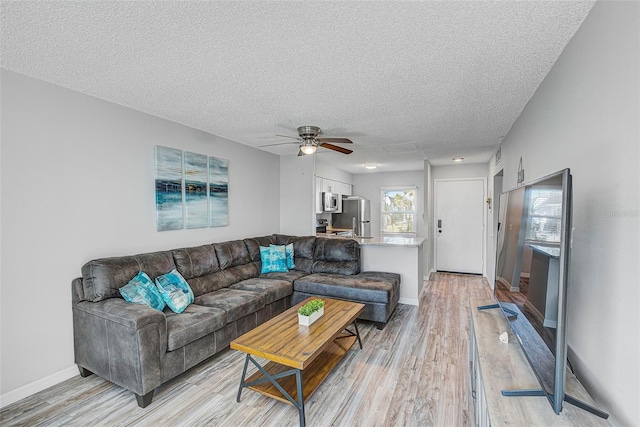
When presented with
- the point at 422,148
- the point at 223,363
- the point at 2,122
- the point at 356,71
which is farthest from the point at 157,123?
the point at 422,148

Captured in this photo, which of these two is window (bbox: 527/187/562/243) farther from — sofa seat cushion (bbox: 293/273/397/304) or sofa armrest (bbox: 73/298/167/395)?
sofa armrest (bbox: 73/298/167/395)

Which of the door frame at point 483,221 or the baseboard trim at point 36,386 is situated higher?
the door frame at point 483,221

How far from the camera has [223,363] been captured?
9.15 ft

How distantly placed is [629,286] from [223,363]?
2.90 meters

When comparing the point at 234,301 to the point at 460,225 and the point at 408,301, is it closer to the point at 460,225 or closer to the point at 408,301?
the point at 408,301

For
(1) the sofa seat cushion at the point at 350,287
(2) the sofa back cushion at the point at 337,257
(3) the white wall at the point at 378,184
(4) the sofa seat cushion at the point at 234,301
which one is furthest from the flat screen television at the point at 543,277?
(3) the white wall at the point at 378,184

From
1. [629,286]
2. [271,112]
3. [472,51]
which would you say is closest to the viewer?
[629,286]

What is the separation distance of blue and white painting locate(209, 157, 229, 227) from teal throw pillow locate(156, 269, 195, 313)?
1151 millimetres

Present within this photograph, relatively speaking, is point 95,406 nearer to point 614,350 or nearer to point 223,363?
point 223,363

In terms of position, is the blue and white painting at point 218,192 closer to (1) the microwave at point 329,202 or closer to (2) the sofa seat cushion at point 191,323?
(2) the sofa seat cushion at point 191,323

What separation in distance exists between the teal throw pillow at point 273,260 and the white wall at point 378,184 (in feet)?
12.6

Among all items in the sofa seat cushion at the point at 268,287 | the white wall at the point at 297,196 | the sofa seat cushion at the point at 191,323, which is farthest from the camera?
the white wall at the point at 297,196

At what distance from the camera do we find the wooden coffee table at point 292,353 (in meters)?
2.00

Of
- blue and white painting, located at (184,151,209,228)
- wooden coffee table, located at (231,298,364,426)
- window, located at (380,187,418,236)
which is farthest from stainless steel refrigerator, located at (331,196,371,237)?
wooden coffee table, located at (231,298,364,426)
